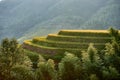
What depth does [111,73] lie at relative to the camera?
4656cm

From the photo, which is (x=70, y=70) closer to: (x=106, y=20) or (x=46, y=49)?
(x=46, y=49)

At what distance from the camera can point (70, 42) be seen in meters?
64.1

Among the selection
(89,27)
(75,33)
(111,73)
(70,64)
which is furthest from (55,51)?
(89,27)

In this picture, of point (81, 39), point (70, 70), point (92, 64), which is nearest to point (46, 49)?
point (81, 39)

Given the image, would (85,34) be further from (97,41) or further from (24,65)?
(24,65)

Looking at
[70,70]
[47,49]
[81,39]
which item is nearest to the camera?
[70,70]

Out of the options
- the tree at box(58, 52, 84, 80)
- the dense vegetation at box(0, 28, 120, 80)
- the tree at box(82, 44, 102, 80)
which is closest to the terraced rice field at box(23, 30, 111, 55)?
the dense vegetation at box(0, 28, 120, 80)

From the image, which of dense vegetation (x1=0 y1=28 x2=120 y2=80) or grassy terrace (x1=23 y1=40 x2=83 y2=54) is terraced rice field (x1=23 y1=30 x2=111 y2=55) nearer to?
grassy terrace (x1=23 y1=40 x2=83 y2=54)

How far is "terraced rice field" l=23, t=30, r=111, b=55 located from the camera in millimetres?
→ 61219

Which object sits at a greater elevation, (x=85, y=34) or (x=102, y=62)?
(x=85, y=34)

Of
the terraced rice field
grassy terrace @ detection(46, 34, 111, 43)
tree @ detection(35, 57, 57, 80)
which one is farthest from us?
grassy terrace @ detection(46, 34, 111, 43)

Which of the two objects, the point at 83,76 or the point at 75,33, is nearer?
the point at 83,76

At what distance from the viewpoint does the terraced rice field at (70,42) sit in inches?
2410

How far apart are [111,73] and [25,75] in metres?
12.9
